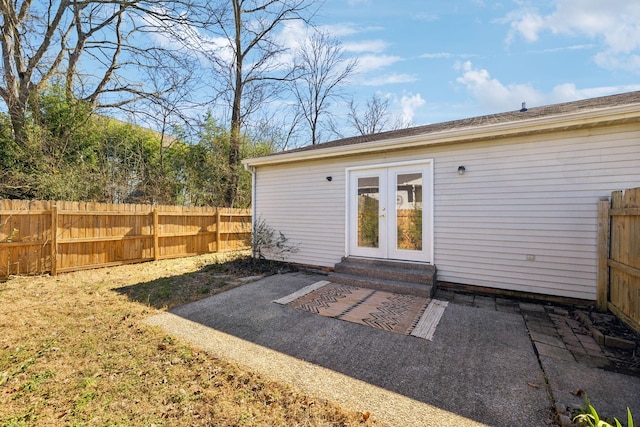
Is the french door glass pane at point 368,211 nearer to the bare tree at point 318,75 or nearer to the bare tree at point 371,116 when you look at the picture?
the bare tree at point 318,75

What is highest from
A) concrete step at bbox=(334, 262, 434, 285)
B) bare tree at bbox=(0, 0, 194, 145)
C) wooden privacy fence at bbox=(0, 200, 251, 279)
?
bare tree at bbox=(0, 0, 194, 145)

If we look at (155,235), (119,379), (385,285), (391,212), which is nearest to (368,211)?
(391,212)

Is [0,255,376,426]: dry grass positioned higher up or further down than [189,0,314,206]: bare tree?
further down

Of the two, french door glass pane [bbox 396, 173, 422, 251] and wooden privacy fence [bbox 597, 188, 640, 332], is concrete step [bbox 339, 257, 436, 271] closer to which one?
french door glass pane [bbox 396, 173, 422, 251]

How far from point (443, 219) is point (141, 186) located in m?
10.2

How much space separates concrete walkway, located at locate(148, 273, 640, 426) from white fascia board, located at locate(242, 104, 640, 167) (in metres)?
2.71

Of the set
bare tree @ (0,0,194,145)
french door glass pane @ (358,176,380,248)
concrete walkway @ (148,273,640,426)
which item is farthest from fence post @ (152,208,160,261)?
french door glass pane @ (358,176,380,248)

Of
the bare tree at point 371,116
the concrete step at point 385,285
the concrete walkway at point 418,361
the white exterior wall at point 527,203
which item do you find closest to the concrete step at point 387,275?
the concrete step at point 385,285

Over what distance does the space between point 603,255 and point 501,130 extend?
2259 millimetres

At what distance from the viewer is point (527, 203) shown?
14.5 ft

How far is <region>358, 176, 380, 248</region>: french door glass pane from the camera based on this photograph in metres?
5.73

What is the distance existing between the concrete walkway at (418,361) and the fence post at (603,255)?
2.36 feet

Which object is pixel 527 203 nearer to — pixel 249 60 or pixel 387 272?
pixel 387 272

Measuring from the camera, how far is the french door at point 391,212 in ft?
17.2
